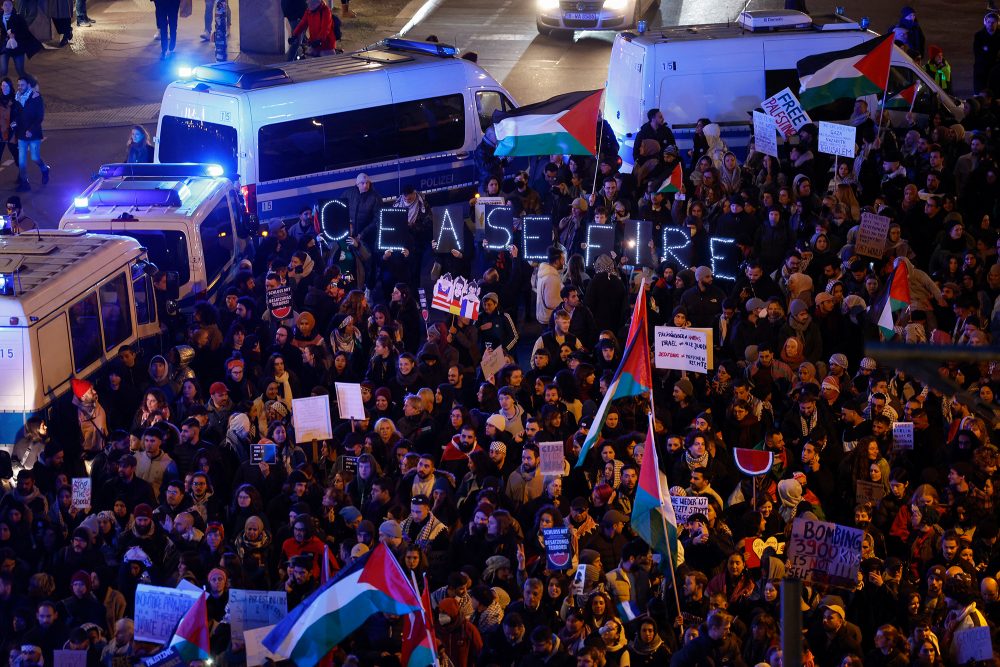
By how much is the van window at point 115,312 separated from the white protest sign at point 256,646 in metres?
4.90

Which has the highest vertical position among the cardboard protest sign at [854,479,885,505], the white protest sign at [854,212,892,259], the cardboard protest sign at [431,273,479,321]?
the white protest sign at [854,212,892,259]

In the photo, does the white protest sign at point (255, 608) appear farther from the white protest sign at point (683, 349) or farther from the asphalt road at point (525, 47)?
the asphalt road at point (525, 47)

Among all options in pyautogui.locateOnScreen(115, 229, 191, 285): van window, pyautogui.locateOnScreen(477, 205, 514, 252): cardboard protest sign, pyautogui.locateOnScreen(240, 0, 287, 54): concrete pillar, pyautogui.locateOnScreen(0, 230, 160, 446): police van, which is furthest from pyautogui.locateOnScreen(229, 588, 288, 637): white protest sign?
pyautogui.locateOnScreen(240, 0, 287, 54): concrete pillar

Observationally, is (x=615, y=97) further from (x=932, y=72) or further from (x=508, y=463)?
(x=508, y=463)

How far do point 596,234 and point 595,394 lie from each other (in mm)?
2927

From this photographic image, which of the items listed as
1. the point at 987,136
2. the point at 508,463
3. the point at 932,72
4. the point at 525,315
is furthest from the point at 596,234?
the point at 932,72

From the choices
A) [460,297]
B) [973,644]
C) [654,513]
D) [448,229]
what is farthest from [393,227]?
[973,644]

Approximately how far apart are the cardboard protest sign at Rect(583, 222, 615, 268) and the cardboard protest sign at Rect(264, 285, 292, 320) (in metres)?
3.17

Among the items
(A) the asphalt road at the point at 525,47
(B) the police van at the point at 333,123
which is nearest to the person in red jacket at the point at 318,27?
(A) the asphalt road at the point at 525,47

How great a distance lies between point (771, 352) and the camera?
1361 centimetres

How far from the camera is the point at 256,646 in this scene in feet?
33.7

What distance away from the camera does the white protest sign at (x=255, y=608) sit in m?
10.6

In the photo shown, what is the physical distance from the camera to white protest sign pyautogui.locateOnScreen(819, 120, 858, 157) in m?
17.2

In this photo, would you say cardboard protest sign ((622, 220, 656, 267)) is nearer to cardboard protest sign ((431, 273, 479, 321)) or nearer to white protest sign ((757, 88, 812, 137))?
cardboard protest sign ((431, 273, 479, 321))
